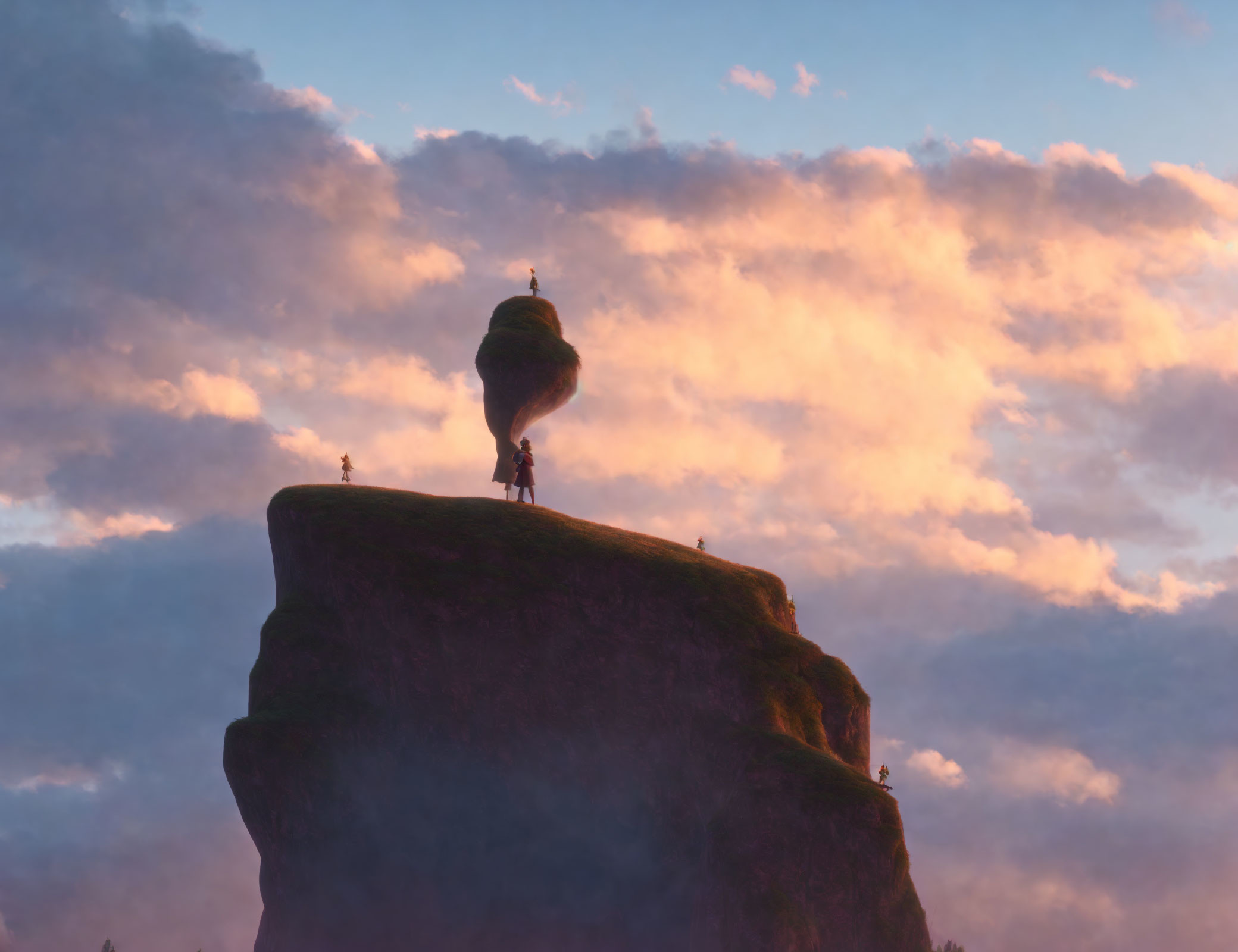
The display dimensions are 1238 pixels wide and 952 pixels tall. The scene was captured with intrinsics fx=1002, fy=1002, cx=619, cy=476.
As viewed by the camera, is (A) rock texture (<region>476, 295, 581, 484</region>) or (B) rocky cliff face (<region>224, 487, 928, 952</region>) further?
(A) rock texture (<region>476, 295, 581, 484</region>)

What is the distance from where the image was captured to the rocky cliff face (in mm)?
33406

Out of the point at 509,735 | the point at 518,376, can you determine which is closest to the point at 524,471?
the point at 518,376

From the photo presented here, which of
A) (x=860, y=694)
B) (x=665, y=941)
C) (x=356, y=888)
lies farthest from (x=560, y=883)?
(x=860, y=694)

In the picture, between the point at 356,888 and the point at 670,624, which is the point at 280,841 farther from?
the point at 670,624

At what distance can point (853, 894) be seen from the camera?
Answer: 29.5 metres

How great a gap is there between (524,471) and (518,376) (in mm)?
4404

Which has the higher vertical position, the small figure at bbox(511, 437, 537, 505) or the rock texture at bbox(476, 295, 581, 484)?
the rock texture at bbox(476, 295, 581, 484)

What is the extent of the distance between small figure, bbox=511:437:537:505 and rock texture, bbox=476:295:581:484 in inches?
74.4

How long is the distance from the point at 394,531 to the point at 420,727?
23.5 ft

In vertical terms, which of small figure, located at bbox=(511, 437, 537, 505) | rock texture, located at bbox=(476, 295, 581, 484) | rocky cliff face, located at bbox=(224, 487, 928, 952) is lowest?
rocky cliff face, located at bbox=(224, 487, 928, 952)

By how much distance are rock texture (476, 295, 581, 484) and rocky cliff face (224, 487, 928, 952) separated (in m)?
8.07

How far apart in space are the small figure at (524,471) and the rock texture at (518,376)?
1.89m

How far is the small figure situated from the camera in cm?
4269

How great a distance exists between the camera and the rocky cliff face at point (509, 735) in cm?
3341
